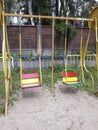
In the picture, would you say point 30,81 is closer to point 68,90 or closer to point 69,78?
point 69,78

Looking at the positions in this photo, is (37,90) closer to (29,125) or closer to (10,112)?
(10,112)

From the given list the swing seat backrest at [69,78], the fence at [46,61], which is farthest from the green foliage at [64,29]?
the swing seat backrest at [69,78]

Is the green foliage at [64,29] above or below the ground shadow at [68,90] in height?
above

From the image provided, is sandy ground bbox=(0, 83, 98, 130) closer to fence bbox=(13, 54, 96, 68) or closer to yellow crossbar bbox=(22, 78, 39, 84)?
yellow crossbar bbox=(22, 78, 39, 84)

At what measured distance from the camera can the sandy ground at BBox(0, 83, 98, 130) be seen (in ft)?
9.39

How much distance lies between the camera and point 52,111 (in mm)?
3348

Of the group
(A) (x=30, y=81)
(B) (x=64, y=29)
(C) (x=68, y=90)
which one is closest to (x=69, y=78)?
(C) (x=68, y=90)

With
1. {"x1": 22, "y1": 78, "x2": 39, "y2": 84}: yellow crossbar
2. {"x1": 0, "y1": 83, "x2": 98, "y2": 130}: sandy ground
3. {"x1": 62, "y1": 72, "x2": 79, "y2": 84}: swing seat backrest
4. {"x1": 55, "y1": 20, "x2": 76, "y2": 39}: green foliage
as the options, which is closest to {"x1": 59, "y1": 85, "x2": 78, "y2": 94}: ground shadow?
Answer: {"x1": 0, "y1": 83, "x2": 98, "y2": 130}: sandy ground

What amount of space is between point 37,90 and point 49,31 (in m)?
6.72

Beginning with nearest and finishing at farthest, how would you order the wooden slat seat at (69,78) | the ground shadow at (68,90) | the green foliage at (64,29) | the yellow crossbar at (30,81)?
the yellow crossbar at (30,81) < the wooden slat seat at (69,78) < the ground shadow at (68,90) < the green foliage at (64,29)

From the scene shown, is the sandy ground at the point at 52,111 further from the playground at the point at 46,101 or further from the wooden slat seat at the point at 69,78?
the wooden slat seat at the point at 69,78

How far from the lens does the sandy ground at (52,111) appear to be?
2863mm

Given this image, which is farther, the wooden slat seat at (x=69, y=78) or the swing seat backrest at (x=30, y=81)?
the wooden slat seat at (x=69, y=78)

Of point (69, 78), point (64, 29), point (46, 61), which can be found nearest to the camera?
point (69, 78)
